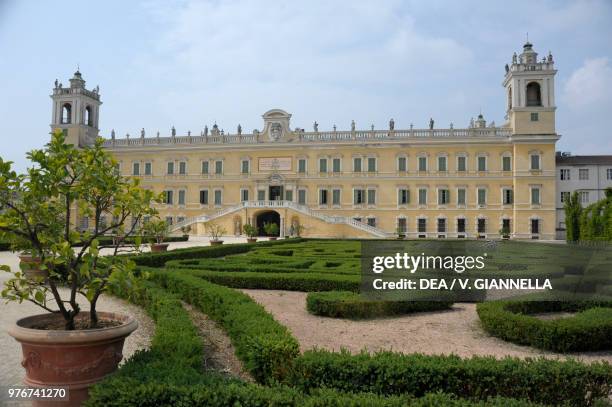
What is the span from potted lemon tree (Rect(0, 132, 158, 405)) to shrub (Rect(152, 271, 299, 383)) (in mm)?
1151

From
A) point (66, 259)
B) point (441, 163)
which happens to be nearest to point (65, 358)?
point (66, 259)

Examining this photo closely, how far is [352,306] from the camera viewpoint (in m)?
7.50

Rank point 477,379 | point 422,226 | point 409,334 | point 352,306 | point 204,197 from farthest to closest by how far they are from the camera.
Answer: point 204,197 < point 422,226 < point 352,306 < point 409,334 < point 477,379

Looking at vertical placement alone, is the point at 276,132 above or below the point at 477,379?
above

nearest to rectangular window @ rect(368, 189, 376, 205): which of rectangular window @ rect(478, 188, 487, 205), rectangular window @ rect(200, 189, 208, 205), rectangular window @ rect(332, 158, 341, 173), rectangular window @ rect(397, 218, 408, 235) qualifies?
rectangular window @ rect(397, 218, 408, 235)

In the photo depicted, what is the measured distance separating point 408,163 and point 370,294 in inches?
1278

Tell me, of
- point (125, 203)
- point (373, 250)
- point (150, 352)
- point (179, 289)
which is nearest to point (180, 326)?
point (150, 352)

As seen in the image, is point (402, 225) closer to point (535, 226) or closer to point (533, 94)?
point (535, 226)

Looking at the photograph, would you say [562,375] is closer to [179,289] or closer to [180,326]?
[180,326]

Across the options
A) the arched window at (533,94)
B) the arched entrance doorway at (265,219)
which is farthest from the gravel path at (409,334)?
the arched window at (533,94)

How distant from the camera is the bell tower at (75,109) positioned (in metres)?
43.1

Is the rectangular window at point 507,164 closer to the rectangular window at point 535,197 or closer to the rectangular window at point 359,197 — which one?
the rectangular window at point 535,197

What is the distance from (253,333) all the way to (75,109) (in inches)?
1785

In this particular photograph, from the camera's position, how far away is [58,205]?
4.61 meters
